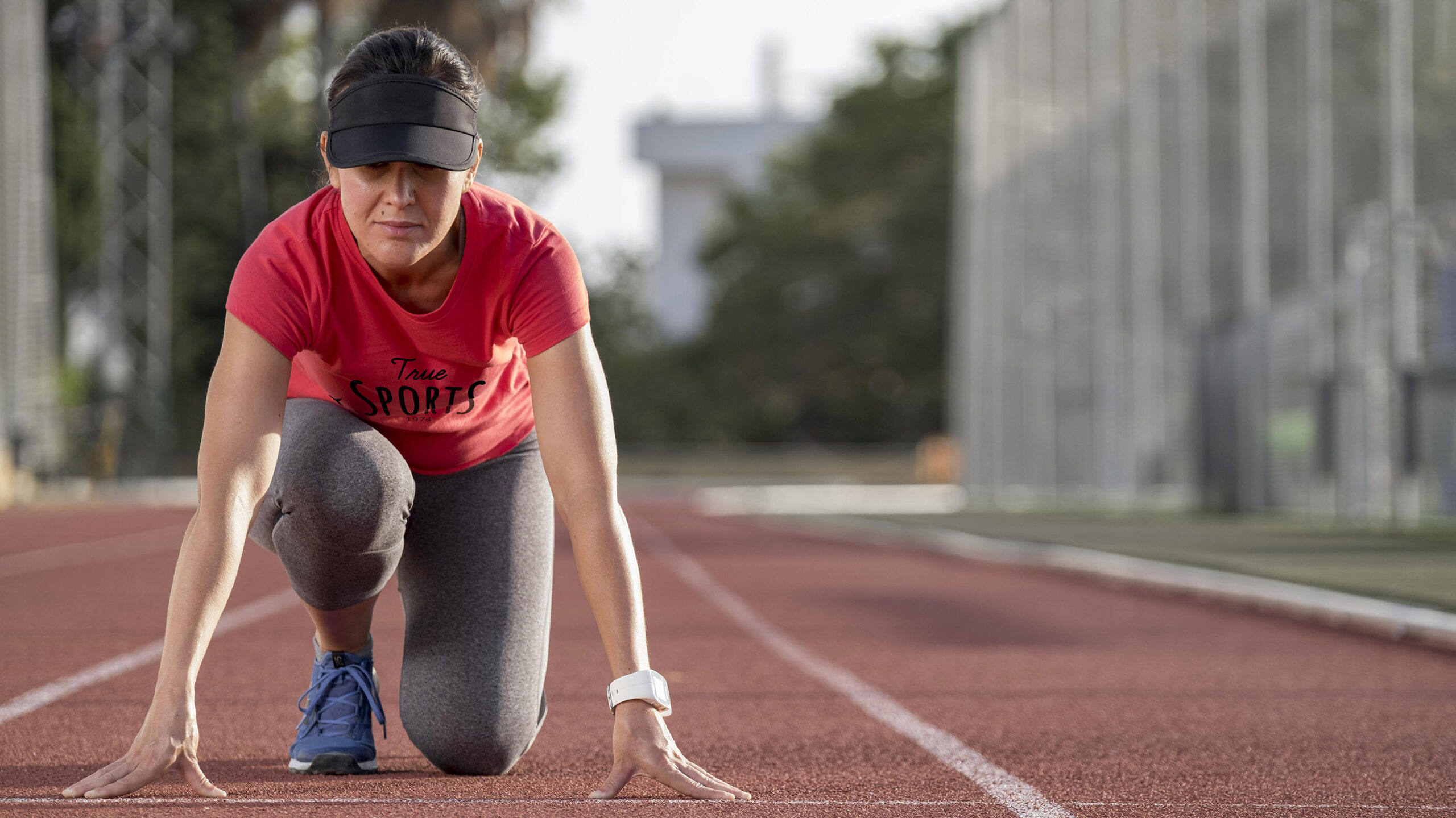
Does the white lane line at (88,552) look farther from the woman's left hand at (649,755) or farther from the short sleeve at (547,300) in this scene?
the woman's left hand at (649,755)

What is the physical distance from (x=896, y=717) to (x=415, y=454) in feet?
6.89

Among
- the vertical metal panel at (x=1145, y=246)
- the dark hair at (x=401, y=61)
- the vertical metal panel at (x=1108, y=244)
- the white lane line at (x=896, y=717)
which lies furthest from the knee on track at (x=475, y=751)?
the vertical metal panel at (x=1108, y=244)

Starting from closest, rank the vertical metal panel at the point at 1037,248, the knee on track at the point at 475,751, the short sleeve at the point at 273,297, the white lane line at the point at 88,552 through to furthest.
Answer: the short sleeve at the point at 273,297
the knee on track at the point at 475,751
the white lane line at the point at 88,552
the vertical metal panel at the point at 1037,248

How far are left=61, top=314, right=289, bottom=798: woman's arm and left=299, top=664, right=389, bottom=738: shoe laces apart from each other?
1.99 feet

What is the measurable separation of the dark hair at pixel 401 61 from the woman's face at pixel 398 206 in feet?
0.52

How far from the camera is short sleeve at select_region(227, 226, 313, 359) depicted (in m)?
3.35

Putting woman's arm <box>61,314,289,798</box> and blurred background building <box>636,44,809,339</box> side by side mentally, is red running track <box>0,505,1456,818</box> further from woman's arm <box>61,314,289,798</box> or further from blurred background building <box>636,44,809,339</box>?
blurred background building <box>636,44,809,339</box>

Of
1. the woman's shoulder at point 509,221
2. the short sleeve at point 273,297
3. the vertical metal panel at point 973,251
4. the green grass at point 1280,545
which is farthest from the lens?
the vertical metal panel at point 973,251

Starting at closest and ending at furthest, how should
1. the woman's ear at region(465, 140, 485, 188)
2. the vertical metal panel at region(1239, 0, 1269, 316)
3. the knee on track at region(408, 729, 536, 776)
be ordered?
the woman's ear at region(465, 140, 485, 188) < the knee on track at region(408, 729, 536, 776) < the vertical metal panel at region(1239, 0, 1269, 316)

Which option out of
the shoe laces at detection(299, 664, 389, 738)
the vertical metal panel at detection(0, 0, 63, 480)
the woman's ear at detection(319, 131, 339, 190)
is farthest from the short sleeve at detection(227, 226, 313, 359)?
the vertical metal panel at detection(0, 0, 63, 480)

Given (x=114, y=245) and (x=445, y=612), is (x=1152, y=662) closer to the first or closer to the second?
(x=445, y=612)

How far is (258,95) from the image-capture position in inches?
1694

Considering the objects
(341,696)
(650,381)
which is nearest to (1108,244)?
(341,696)

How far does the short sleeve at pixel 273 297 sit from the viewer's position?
132 inches
